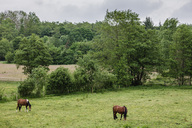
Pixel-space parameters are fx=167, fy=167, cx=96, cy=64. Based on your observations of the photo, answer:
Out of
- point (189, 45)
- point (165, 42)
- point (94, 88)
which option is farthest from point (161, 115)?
point (165, 42)

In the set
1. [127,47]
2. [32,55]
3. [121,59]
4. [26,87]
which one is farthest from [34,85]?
[127,47]

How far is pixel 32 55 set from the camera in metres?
46.5

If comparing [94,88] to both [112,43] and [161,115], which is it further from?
[161,115]

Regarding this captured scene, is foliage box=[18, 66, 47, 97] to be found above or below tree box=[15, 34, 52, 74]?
below

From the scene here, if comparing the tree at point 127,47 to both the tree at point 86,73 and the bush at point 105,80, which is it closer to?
the bush at point 105,80

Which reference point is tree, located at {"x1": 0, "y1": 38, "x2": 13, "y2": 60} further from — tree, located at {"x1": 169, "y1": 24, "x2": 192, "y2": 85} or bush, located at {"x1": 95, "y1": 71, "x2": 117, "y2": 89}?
tree, located at {"x1": 169, "y1": 24, "x2": 192, "y2": 85}

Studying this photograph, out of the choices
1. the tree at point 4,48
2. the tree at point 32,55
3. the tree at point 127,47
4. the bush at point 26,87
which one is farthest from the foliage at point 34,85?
the tree at point 4,48

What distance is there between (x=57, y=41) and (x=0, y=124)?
364ft

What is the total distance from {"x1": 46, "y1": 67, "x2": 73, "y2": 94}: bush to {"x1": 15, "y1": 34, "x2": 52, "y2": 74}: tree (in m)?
14.1

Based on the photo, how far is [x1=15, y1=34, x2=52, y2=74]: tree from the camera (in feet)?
152

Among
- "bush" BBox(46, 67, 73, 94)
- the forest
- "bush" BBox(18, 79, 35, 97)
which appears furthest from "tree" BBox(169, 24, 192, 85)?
"bush" BBox(18, 79, 35, 97)

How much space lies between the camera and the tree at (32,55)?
4619 cm

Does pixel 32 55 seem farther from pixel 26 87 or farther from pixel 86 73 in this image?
pixel 86 73

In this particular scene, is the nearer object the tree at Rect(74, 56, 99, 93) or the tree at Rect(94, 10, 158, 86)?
the tree at Rect(74, 56, 99, 93)
